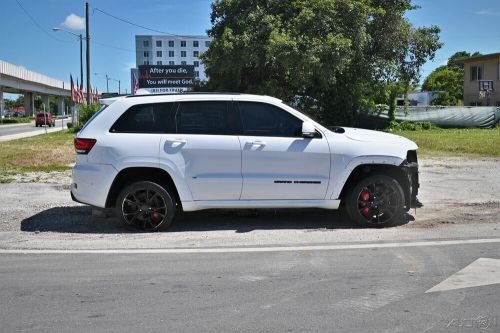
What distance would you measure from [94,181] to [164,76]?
24.4m

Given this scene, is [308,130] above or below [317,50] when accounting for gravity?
below

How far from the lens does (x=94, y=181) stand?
7156 mm

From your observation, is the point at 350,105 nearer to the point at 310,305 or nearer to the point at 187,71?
the point at 187,71

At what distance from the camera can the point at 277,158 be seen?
23.5 ft

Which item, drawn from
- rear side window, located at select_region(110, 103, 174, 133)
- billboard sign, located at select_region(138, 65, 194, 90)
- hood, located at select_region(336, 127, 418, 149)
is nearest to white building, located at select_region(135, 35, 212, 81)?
billboard sign, located at select_region(138, 65, 194, 90)

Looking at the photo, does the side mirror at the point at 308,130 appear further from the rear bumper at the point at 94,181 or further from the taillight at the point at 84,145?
the taillight at the point at 84,145

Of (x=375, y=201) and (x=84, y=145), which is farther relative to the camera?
(x=375, y=201)

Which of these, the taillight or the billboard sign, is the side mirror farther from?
the billboard sign

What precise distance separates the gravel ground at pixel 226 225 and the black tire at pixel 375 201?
0.18 meters

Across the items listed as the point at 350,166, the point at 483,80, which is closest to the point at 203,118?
the point at 350,166

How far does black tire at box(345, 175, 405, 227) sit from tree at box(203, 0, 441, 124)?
58.8 ft

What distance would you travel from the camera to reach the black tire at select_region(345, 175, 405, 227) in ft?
24.1

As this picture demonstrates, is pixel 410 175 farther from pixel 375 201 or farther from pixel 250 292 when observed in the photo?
pixel 250 292

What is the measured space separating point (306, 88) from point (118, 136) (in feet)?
74.8
